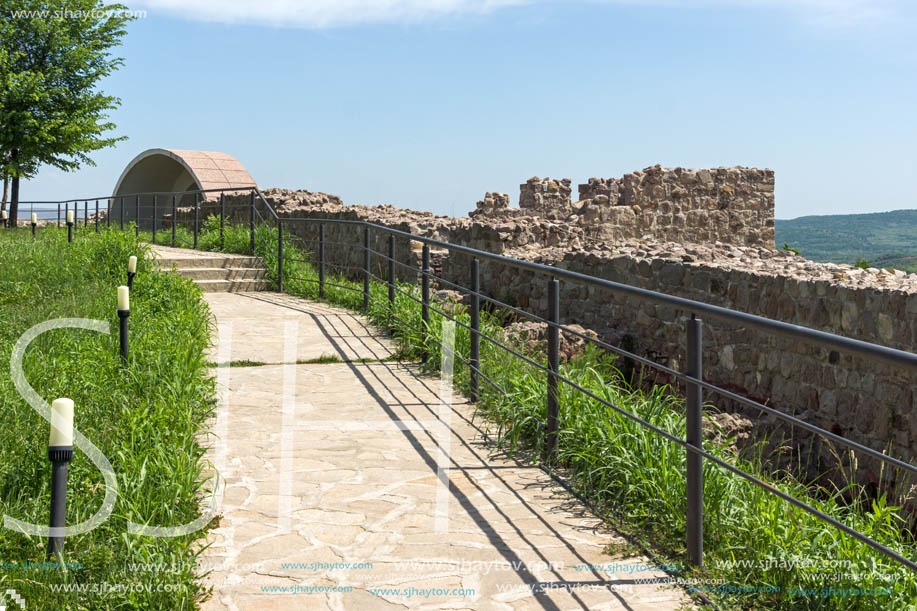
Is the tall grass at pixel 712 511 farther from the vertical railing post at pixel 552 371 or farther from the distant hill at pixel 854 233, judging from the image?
the distant hill at pixel 854 233

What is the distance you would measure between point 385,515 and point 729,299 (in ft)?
21.3

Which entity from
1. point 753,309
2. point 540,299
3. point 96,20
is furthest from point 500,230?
point 96,20

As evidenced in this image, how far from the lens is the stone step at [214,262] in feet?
44.9

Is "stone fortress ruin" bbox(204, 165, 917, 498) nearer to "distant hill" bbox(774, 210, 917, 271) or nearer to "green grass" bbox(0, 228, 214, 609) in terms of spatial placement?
"green grass" bbox(0, 228, 214, 609)

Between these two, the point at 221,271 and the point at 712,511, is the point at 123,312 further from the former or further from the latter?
the point at 221,271

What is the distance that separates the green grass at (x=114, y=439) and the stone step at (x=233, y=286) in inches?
135


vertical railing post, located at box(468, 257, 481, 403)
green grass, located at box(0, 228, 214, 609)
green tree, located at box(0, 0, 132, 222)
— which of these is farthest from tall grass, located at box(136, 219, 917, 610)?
green tree, located at box(0, 0, 132, 222)

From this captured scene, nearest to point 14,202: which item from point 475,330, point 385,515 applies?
point 475,330

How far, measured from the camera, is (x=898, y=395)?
7.58 m

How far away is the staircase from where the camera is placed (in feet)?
43.8

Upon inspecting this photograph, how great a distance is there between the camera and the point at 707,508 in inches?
154

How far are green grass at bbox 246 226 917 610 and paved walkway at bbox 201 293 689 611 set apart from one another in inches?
7.6

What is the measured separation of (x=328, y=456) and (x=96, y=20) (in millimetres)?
32764

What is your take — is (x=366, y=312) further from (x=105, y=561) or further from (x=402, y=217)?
(x=105, y=561)
